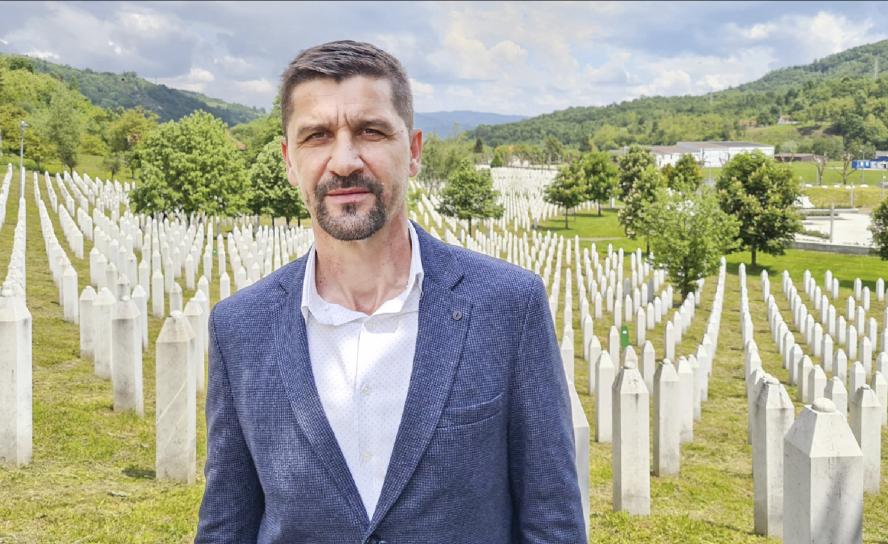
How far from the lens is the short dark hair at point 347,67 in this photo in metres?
2.06

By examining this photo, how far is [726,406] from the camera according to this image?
1288 cm

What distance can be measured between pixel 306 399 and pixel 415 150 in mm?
842

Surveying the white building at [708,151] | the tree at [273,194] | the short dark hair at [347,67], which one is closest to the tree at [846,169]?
the white building at [708,151]

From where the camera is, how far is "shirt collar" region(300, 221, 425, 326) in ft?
7.06

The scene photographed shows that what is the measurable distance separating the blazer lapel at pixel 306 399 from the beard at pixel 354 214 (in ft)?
0.91

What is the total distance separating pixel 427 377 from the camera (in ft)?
6.64

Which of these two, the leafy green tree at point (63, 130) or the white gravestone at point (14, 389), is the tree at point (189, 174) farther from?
the white gravestone at point (14, 389)

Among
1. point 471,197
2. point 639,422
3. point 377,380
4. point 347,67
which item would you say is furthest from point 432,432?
point 471,197

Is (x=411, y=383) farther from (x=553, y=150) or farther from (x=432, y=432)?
(x=553, y=150)

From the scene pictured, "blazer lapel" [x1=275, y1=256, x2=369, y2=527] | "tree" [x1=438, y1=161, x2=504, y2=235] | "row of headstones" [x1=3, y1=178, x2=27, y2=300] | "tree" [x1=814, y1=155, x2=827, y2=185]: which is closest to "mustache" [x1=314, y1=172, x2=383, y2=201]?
"blazer lapel" [x1=275, y1=256, x2=369, y2=527]

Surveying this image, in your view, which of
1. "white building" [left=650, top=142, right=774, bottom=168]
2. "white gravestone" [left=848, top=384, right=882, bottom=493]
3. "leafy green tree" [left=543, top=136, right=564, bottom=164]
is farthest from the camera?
"leafy green tree" [left=543, top=136, right=564, bottom=164]

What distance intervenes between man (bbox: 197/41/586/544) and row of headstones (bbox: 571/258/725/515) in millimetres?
2921

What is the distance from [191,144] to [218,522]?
35.7 meters

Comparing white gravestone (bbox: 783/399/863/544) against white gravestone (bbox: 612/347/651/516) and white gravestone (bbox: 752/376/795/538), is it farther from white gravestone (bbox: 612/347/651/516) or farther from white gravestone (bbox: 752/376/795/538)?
white gravestone (bbox: 612/347/651/516)
